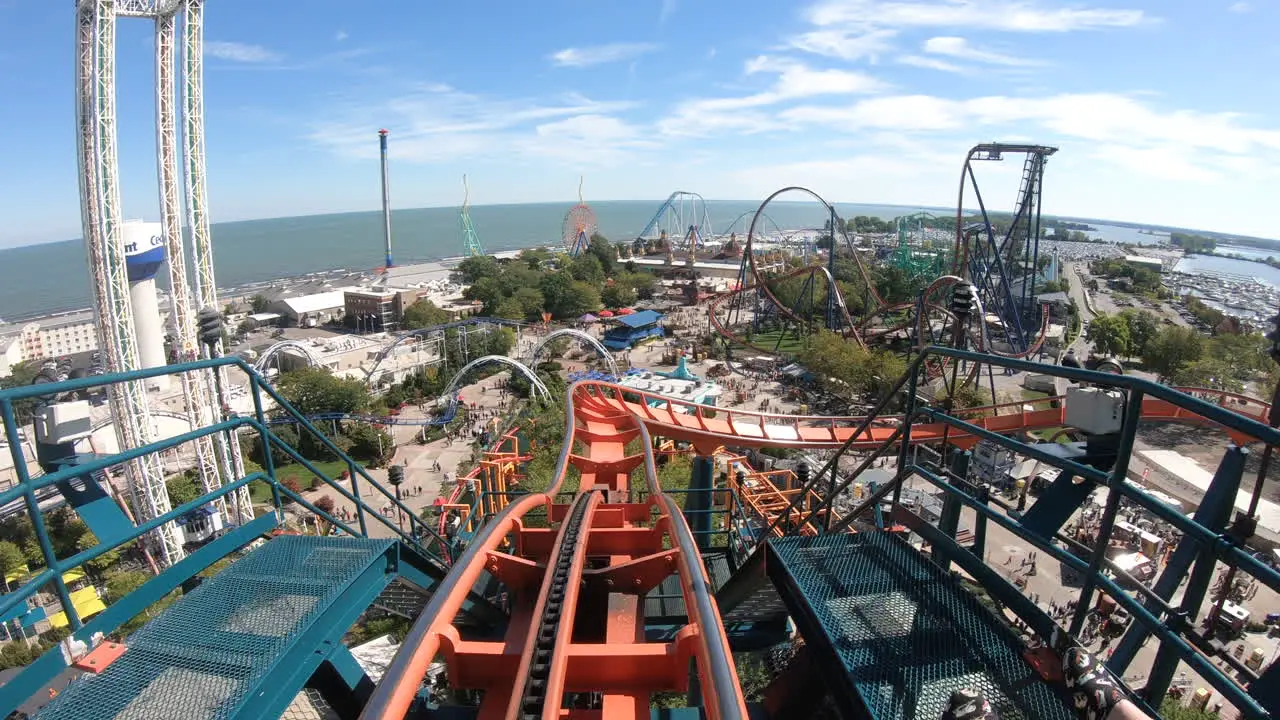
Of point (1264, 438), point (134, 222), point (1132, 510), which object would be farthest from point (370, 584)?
point (134, 222)

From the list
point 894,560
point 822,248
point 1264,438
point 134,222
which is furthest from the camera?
point 822,248

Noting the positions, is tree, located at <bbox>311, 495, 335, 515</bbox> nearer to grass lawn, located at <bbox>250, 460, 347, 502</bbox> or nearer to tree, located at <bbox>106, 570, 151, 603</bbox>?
grass lawn, located at <bbox>250, 460, 347, 502</bbox>

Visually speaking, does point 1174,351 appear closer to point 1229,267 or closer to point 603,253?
point 603,253

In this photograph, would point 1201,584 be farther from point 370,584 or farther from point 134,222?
point 134,222

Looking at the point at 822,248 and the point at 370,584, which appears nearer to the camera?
the point at 370,584

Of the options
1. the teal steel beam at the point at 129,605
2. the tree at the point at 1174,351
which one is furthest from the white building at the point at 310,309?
the tree at the point at 1174,351

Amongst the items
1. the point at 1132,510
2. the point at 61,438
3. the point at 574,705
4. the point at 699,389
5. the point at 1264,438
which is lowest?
the point at 1132,510

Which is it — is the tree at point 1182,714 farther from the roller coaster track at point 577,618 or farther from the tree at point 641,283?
the tree at point 641,283
